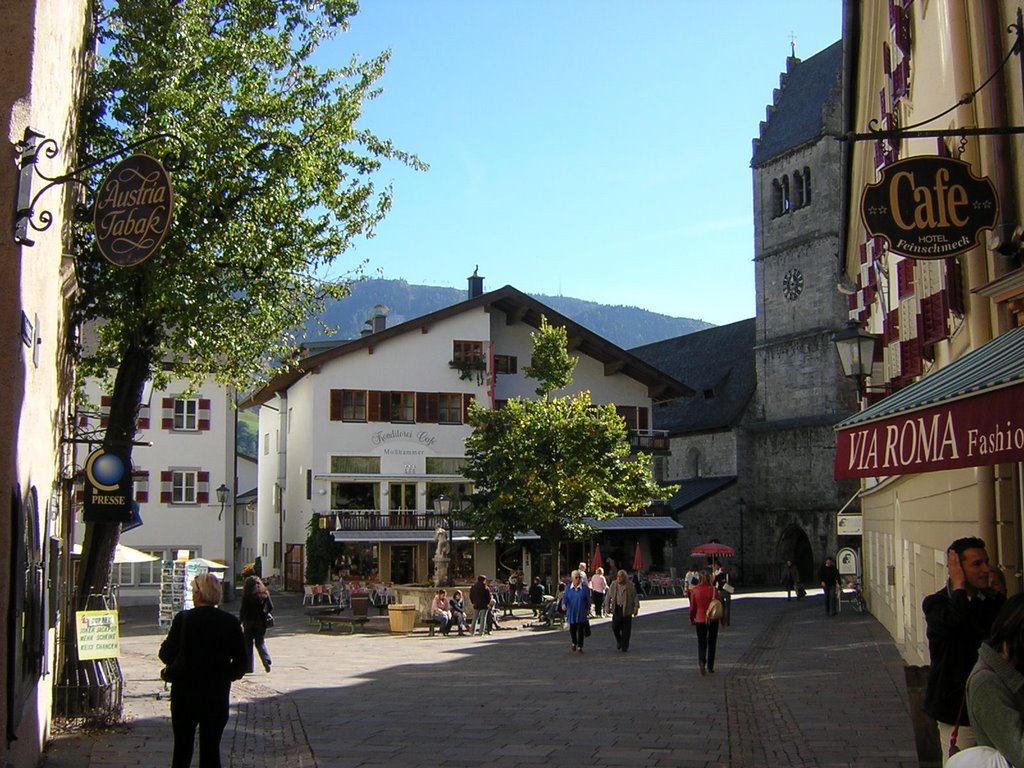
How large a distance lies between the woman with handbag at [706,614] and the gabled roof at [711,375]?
4649 cm

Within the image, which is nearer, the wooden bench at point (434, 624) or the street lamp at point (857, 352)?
the street lamp at point (857, 352)

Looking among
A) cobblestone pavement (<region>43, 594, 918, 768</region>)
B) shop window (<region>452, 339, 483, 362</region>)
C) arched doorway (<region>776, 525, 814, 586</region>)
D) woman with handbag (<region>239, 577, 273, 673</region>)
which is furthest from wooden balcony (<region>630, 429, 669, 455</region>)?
woman with handbag (<region>239, 577, 273, 673</region>)

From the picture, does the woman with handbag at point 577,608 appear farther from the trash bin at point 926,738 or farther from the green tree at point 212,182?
the trash bin at point 926,738

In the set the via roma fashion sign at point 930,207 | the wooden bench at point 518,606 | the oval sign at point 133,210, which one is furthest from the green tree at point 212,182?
the wooden bench at point 518,606

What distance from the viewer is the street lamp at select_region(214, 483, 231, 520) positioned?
44.0 m

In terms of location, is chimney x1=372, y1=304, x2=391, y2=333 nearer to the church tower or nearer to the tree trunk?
the church tower

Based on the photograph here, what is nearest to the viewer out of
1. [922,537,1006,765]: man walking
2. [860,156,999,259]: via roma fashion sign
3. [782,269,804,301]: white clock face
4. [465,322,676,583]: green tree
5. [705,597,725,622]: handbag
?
[922,537,1006,765]: man walking

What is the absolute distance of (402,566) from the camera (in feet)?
150

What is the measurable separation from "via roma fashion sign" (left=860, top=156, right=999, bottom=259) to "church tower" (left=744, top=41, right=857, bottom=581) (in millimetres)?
48112

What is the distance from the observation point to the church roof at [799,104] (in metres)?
63.9

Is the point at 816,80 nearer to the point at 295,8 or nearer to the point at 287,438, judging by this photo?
the point at 287,438

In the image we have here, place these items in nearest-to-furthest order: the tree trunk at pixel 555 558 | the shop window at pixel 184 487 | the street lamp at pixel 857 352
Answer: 1. the street lamp at pixel 857 352
2. the tree trunk at pixel 555 558
3. the shop window at pixel 184 487

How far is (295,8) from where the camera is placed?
17.0 m

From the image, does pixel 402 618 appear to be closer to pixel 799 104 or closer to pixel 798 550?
pixel 798 550
